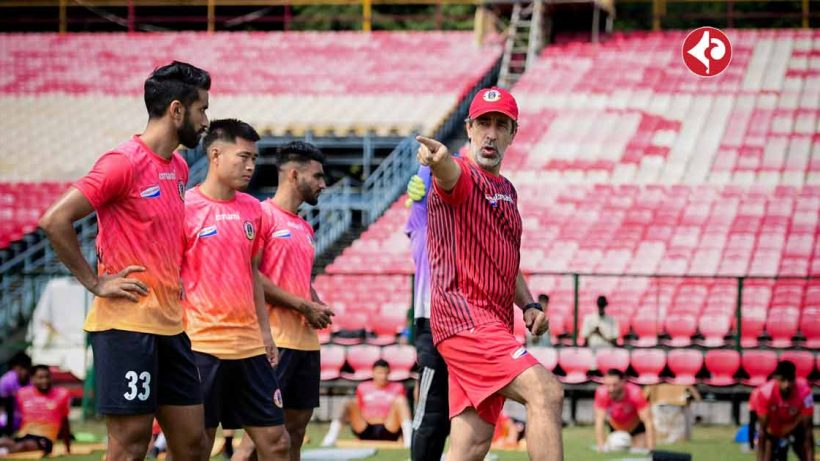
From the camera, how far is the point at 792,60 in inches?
1086

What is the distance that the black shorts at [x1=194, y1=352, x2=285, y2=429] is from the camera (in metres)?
6.90

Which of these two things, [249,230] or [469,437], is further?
[249,230]

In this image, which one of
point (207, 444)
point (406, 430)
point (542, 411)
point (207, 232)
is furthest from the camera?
point (406, 430)

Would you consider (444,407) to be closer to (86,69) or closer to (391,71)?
(391,71)

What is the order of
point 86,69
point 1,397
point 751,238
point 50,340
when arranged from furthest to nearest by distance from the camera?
point 86,69
point 751,238
point 50,340
point 1,397

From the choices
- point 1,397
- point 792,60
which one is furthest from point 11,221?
point 792,60

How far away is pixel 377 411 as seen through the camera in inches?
531

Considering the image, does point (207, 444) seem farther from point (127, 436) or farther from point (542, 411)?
point (542, 411)

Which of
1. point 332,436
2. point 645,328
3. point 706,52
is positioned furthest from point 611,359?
point 706,52

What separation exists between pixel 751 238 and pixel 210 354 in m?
13.8

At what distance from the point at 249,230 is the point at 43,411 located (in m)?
6.30

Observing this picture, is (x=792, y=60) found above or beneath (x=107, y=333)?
above

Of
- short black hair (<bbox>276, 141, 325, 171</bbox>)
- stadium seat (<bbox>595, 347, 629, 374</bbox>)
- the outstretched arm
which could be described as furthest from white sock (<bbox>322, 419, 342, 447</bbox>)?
the outstretched arm

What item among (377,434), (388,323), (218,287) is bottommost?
(377,434)
